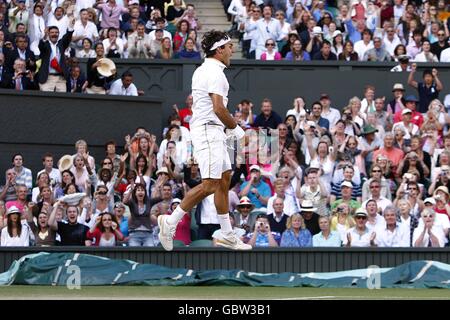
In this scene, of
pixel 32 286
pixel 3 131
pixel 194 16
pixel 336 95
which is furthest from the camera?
pixel 194 16

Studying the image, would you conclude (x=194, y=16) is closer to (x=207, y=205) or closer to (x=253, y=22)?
(x=253, y=22)

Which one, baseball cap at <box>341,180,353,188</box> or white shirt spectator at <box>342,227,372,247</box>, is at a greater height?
baseball cap at <box>341,180,353,188</box>

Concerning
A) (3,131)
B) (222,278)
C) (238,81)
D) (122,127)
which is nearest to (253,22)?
(238,81)

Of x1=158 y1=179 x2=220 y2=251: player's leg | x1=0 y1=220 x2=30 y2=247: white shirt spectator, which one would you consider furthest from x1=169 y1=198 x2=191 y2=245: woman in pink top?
x1=158 y1=179 x2=220 y2=251: player's leg

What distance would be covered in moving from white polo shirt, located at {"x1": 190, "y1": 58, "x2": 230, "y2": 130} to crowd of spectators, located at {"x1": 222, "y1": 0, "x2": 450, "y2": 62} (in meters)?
11.7

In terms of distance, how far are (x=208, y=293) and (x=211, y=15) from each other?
14.7 m

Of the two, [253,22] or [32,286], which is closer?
[32,286]

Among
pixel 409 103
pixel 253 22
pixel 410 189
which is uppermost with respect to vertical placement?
pixel 253 22

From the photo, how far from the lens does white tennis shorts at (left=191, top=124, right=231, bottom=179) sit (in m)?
13.3

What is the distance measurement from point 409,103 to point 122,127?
16.4ft

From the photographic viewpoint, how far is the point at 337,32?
25.4 meters

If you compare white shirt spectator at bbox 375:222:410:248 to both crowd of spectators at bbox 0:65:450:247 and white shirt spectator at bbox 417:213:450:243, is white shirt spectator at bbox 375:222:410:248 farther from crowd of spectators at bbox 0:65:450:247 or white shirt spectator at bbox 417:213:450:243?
white shirt spectator at bbox 417:213:450:243

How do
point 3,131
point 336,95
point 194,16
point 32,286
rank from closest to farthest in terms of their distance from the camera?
point 32,286, point 3,131, point 336,95, point 194,16

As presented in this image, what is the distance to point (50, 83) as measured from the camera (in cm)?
2400
